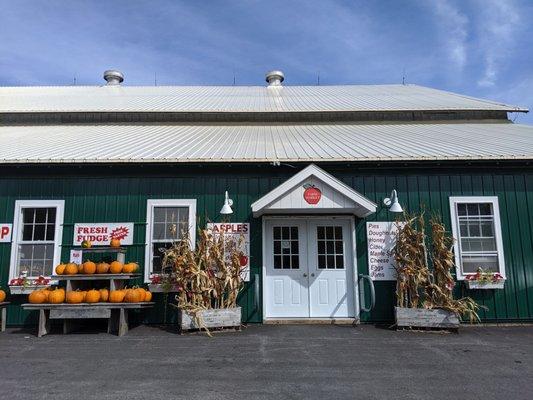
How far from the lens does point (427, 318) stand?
838 centimetres

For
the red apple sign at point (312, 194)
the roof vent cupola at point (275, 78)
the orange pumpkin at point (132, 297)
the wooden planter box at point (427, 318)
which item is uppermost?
the roof vent cupola at point (275, 78)

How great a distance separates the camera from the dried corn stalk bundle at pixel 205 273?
28.1 feet

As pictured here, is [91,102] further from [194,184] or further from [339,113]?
[339,113]

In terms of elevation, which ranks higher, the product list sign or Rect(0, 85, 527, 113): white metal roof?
Rect(0, 85, 527, 113): white metal roof

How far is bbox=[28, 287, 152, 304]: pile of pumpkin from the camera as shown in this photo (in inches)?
332

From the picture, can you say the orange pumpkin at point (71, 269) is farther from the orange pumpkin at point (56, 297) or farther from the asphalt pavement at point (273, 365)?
the asphalt pavement at point (273, 365)

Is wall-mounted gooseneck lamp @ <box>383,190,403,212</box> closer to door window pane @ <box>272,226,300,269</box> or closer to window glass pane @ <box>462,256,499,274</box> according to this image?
window glass pane @ <box>462,256,499,274</box>

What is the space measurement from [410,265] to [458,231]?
170cm

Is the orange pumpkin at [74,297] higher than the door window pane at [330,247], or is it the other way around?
the door window pane at [330,247]

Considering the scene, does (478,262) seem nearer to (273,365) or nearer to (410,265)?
(410,265)

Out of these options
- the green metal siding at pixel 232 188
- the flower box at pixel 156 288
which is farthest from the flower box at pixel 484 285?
the flower box at pixel 156 288

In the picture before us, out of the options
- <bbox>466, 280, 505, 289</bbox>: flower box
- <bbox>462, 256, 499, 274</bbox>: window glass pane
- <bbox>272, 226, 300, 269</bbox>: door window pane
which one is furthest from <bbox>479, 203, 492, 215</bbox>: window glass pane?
<bbox>272, 226, 300, 269</bbox>: door window pane

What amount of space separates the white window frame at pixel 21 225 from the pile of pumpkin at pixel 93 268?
32.1 inches

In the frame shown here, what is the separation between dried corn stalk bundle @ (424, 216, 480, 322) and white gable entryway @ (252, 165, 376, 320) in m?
1.51
